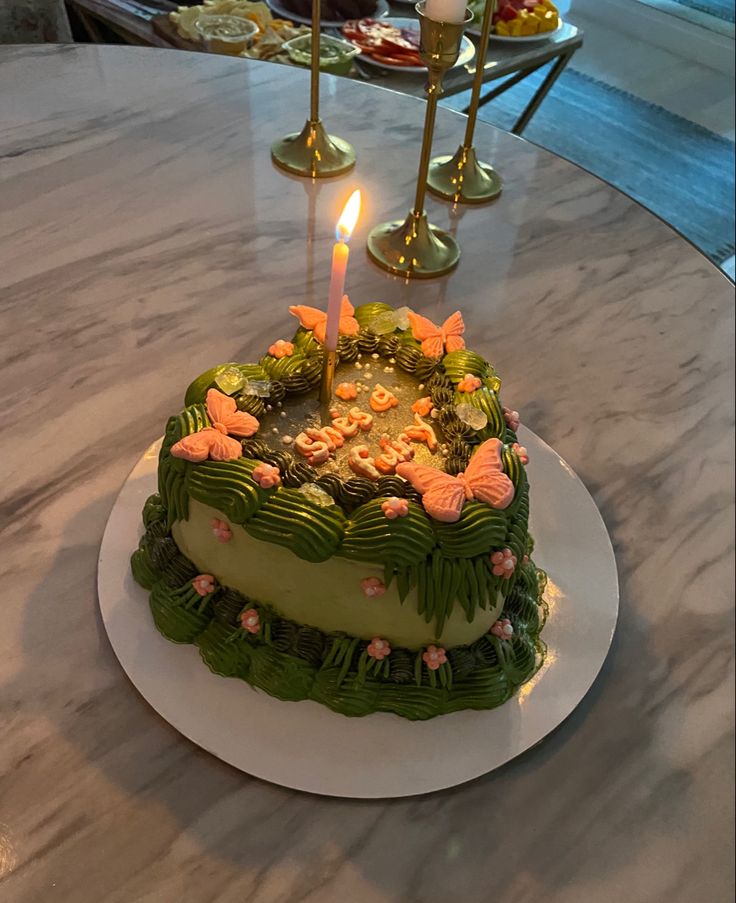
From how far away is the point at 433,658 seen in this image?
30.3 inches

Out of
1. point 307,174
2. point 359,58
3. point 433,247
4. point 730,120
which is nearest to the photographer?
point 433,247

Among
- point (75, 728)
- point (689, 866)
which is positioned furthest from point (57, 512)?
point (689, 866)

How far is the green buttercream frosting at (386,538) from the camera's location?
0.70 metres

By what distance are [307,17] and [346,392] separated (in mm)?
2251

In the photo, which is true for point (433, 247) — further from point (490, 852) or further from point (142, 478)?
point (490, 852)

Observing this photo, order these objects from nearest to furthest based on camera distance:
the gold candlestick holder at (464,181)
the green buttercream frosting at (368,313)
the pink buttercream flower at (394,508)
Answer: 1. the pink buttercream flower at (394,508)
2. the green buttercream frosting at (368,313)
3. the gold candlestick holder at (464,181)

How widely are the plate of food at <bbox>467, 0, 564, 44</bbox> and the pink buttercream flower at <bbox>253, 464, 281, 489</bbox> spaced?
2.24 m

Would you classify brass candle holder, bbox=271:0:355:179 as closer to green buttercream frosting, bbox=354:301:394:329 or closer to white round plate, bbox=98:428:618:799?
green buttercream frosting, bbox=354:301:394:329

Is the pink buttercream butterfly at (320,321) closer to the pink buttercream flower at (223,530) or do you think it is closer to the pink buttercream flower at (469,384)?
the pink buttercream flower at (469,384)

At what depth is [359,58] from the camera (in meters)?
2.39

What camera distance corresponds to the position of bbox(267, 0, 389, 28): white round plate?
101 inches

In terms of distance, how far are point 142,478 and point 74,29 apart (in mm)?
2425

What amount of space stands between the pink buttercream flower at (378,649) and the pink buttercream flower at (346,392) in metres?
0.23

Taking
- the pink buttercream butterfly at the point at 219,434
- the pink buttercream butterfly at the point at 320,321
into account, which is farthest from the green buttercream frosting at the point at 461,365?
the pink buttercream butterfly at the point at 219,434
